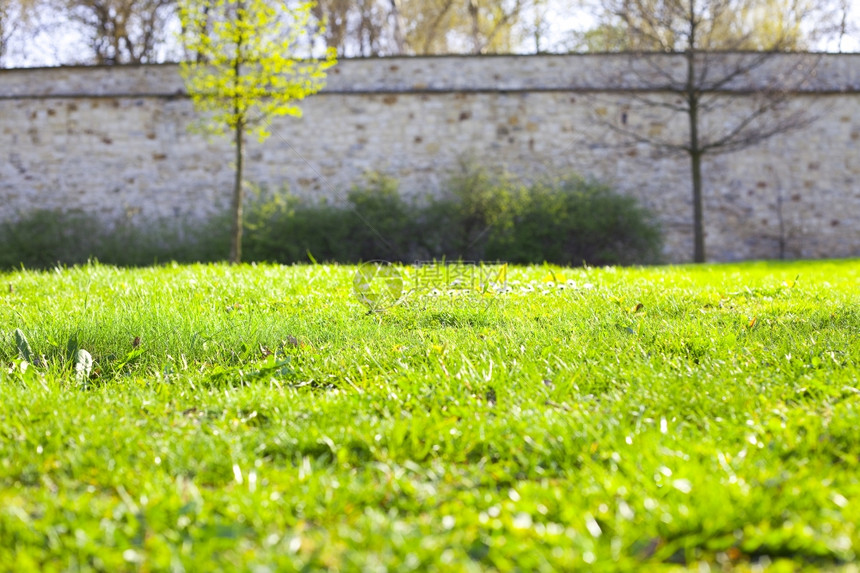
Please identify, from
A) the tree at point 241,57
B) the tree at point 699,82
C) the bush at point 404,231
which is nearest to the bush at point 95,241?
the bush at point 404,231

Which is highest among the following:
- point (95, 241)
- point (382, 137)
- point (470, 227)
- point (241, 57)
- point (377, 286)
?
point (241, 57)

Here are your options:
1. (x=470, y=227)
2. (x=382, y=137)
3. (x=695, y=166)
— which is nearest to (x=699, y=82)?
(x=695, y=166)

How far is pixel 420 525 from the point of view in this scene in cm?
175

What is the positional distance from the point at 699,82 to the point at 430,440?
13.4 meters

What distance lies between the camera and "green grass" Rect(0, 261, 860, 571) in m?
1.64

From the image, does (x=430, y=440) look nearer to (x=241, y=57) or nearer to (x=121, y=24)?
(x=241, y=57)

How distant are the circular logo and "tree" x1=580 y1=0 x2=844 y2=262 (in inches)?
367

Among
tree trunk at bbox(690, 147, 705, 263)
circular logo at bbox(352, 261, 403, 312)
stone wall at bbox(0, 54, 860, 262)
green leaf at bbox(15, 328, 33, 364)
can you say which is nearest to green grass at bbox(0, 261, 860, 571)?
green leaf at bbox(15, 328, 33, 364)

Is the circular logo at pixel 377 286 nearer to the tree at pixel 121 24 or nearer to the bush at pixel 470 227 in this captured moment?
the bush at pixel 470 227

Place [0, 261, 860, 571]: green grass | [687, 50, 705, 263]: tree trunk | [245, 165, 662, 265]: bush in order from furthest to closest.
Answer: [687, 50, 705, 263]: tree trunk < [245, 165, 662, 265]: bush < [0, 261, 860, 571]: green grass

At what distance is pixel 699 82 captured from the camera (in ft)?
44.6

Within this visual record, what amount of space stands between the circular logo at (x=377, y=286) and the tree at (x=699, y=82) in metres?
9.31

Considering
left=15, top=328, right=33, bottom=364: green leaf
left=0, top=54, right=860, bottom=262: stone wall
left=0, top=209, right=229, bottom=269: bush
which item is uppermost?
left=0, top=54, right=860, bottom=262: stone wall

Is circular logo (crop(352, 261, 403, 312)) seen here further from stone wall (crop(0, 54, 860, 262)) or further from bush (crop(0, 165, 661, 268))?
stone wall (crop(0, 54, 860, 262))
